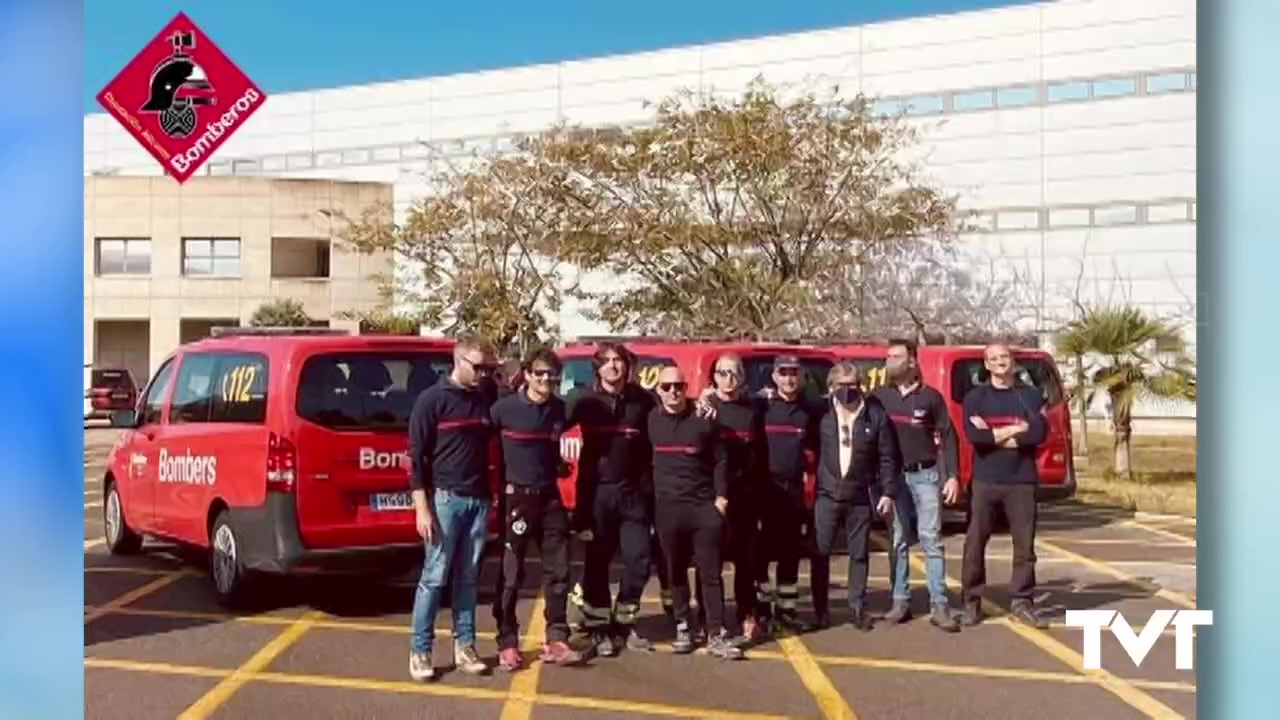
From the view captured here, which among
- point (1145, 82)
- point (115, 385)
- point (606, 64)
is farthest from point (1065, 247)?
point (115, 385)

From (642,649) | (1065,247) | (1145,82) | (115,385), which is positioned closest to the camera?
(642,649)

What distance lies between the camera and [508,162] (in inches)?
387

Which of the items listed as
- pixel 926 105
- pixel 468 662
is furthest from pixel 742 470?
pixel 926 105

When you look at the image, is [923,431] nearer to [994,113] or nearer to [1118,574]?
[1118,574]

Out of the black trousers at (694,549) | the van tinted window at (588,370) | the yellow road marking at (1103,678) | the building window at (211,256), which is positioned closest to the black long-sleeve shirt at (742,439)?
the black trousers at (694,549)

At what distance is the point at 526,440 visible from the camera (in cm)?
492

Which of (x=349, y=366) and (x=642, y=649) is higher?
(x=349, y=366)

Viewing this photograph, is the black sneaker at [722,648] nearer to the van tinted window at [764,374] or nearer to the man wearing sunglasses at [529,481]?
the man wearing sunglasses at [529,481]

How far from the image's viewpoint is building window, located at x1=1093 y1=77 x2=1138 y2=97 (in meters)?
6.48

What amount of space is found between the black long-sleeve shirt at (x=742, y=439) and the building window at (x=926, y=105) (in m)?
3.88

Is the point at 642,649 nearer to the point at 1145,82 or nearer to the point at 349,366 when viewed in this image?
the point at 349,366

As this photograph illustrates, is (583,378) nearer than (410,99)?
No
